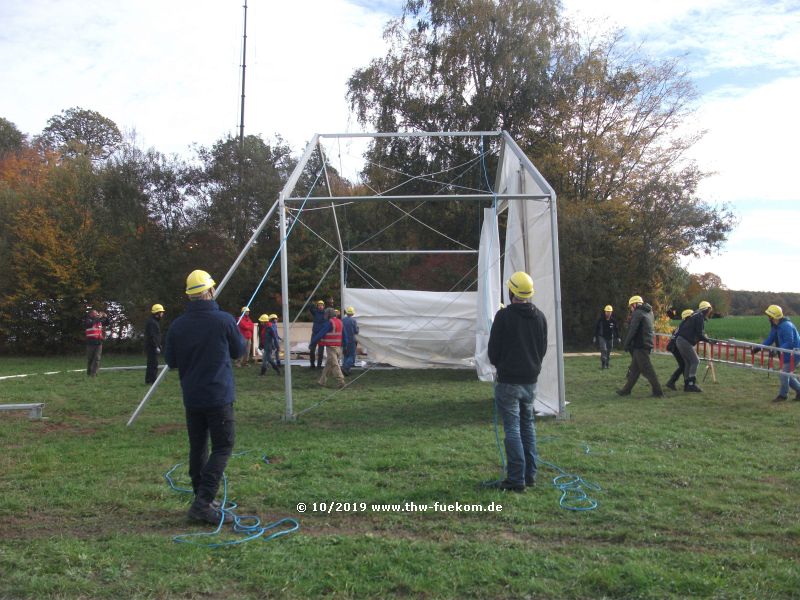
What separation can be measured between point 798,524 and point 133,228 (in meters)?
23.8

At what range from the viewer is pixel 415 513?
16.0ft

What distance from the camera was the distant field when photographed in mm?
28172

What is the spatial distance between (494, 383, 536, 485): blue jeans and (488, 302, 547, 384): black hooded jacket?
0.32 feet

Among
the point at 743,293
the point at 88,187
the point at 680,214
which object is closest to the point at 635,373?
the point at 680,214

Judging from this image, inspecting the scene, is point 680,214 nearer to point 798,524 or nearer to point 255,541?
point 798,524

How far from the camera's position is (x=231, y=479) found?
5.81 m

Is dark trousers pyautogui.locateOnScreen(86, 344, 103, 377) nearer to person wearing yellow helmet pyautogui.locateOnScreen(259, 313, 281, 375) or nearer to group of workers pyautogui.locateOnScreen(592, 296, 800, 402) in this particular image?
person wearing yellow helmet pyautogui.locateOnScreen(259, 313, 281, 375)

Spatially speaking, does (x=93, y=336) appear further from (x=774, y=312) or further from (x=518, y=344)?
(x=774, y=312)

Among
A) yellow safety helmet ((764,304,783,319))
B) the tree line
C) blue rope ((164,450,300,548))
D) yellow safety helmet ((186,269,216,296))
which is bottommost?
blue rope ((164,450,300,548))

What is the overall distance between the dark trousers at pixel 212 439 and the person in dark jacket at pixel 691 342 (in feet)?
30.3

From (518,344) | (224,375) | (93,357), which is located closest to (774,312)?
(518,344)

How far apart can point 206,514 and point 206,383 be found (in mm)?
960

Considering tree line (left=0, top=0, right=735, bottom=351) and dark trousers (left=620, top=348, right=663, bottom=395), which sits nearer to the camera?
dark trousers (left=620, top=348, right=663, bottom=395)

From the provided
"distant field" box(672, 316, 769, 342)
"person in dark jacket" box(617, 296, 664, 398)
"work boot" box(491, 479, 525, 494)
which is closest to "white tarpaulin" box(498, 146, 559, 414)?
"person in dark jacket" box(617, 296, 664, 398)
